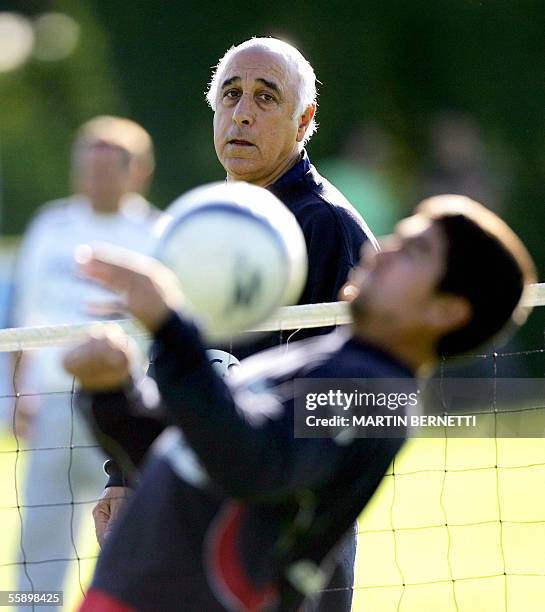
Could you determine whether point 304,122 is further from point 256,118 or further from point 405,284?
point 405,284

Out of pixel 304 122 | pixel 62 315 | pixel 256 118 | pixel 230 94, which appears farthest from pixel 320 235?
pixel 62 315

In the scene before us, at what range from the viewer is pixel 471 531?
9.89 meters

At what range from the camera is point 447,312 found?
338 cm

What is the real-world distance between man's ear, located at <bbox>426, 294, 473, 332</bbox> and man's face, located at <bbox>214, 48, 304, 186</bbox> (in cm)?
192

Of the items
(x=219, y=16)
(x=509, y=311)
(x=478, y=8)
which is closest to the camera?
(x=509, y=311)

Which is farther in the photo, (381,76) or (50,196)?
(50,196)

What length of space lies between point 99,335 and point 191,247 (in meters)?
0.30

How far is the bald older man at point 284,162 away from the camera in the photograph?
189 inches

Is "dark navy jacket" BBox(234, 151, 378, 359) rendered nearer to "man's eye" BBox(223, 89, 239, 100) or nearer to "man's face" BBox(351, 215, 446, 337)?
"man's eye" BBox(223, 89, 239, 100)

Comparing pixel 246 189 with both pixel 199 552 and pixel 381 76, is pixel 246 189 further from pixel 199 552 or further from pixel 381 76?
pixel 381 76

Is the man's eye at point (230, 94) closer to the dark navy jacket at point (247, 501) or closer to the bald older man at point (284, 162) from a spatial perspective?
the bald older man at point (284, 162)

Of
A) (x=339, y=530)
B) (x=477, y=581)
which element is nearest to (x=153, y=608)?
(x=339, y=530)

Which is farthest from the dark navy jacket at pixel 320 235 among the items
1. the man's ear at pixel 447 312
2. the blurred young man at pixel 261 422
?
the man's ear at pixel 447 312

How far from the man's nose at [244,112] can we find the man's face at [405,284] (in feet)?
6.70
